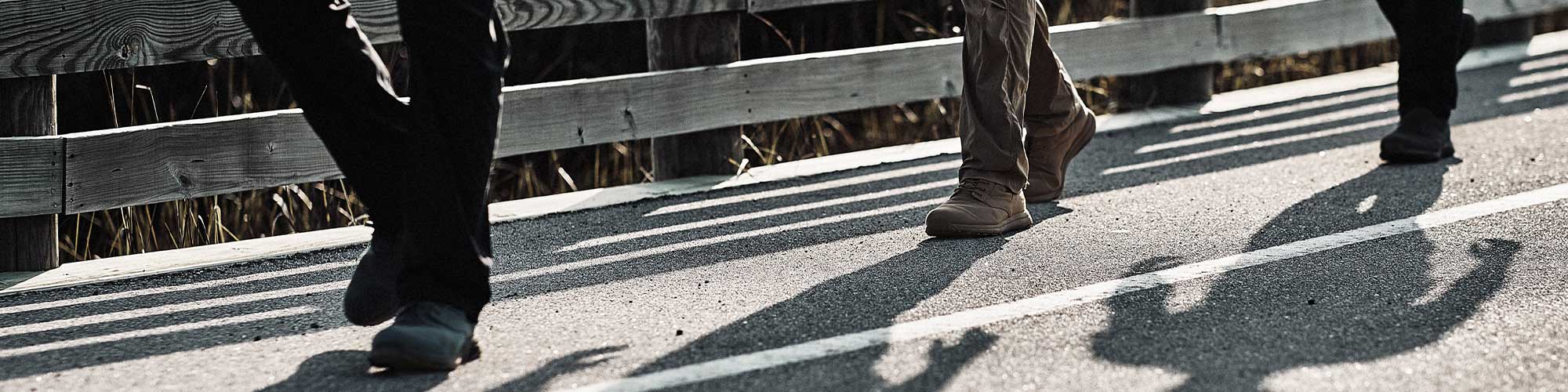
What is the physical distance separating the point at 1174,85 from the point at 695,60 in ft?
7.93

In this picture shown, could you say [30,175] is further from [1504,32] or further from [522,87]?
→ [1504,32]

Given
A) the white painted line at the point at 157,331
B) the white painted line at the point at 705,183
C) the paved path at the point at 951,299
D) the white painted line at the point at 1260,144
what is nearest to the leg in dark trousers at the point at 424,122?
the paved path at the point at 951,299

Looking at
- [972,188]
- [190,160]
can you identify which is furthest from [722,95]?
[190,160]

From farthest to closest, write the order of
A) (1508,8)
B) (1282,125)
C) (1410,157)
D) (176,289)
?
1. (1508,8)
2. (1282,125)
3. (1410,157)
4. (176,289)

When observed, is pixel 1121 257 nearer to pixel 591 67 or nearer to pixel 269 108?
pixel 269 108

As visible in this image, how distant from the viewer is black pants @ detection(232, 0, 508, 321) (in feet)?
9.61

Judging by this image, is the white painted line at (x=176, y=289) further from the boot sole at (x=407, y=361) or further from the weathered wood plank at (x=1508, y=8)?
the weathered wood plank at (x=1508, y=8)

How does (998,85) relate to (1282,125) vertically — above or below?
above

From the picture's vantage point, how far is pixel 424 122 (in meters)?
2.97

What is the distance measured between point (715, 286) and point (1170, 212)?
5.09 feet

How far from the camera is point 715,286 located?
3.82 meters

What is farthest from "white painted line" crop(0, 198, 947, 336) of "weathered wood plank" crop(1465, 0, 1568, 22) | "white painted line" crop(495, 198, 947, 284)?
"weathered wood plank" crop(1465, 0, 1568, 22)

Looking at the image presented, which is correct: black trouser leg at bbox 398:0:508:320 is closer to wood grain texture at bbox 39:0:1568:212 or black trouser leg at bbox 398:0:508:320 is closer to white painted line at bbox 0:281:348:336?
white painted line at bbox 0:281:348:336

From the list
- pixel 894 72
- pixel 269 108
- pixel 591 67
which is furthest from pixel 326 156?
pixel 591 67
